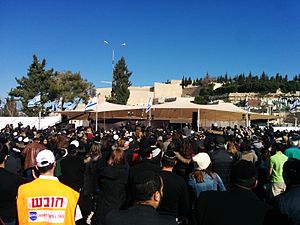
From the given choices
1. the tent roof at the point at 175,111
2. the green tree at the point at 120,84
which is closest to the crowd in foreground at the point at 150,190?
the tent roof at the point at 175,111

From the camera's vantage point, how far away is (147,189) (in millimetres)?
2561

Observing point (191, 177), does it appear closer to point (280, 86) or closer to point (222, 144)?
point (222, 144)

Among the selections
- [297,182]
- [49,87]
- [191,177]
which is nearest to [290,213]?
[297,182]

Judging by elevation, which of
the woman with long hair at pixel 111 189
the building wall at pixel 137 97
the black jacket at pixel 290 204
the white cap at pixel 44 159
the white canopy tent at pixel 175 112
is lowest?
the woman with long hair at pixel 111 189

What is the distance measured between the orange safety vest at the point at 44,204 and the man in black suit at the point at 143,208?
0.81 meters

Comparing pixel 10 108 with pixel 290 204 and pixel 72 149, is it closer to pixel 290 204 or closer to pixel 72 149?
pixel 72 149

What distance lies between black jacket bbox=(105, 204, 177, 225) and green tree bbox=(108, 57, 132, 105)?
56.0 m

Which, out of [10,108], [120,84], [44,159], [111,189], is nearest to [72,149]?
[111,189]

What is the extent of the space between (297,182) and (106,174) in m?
2.78

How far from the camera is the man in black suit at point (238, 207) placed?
287cm

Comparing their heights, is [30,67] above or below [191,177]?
above

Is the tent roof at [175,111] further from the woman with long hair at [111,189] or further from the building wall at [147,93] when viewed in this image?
the building wall at [147,93]

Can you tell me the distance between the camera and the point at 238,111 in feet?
97.0

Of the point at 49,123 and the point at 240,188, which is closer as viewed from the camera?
the point at 240,188
